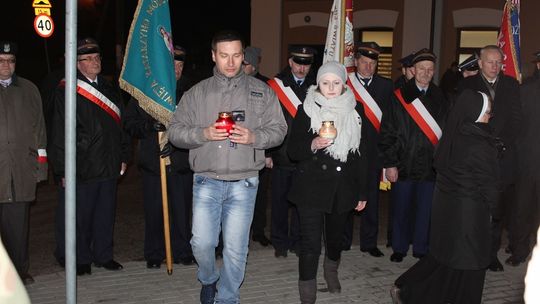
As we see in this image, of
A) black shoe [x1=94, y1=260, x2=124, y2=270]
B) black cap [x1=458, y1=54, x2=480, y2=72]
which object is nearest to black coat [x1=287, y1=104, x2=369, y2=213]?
black shoe [x1=94, y1=260, x2=124, y2=270]

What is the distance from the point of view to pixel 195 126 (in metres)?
5.49

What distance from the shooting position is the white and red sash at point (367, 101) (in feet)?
25.1

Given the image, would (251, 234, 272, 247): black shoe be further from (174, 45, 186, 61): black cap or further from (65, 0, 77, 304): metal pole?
(65, 0, 77, 304): metal pole

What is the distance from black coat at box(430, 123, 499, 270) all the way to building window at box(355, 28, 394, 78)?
1392 cm

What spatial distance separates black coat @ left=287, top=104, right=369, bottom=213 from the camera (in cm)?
578

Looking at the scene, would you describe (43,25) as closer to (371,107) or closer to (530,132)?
(371,107)

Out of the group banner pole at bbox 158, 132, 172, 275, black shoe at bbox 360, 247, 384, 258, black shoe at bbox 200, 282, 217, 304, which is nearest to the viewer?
black shoe at bbox 200, 282, 217, 304

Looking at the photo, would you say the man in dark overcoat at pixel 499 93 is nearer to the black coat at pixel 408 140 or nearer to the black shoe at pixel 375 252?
the black coat at pixel 408 140

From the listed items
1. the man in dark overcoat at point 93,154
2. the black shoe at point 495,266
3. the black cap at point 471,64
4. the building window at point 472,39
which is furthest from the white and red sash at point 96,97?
the building window at point 472,39

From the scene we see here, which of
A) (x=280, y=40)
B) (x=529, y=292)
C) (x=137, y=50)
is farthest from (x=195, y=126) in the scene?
(x=280, y=40)

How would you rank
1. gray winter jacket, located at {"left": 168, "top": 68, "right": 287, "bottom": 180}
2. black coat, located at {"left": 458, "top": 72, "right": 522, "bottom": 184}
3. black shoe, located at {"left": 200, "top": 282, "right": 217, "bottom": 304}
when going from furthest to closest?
black coat, located at {"left": 458, "top": 72, "right": 522, "bottom": 184}, black shoe, located at {"left": 200, "top": 282, "right": 217, "bottom": 304}, gray winter jacket, located at {"left": 168, "top": 68, "right": 287, "bottom": 180}

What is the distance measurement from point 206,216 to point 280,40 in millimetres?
16072

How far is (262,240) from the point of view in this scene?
8.07 meters

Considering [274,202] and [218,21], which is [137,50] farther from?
[218,21]
